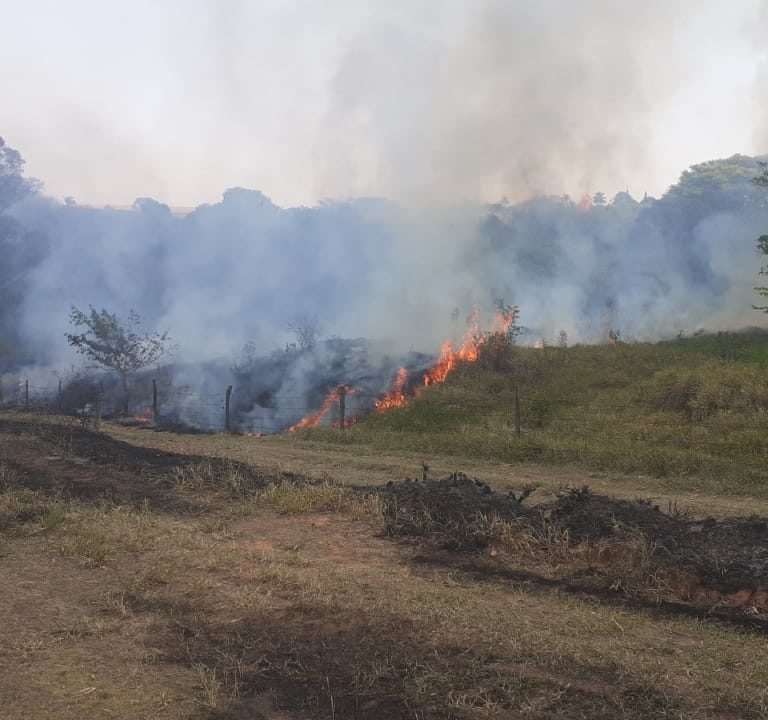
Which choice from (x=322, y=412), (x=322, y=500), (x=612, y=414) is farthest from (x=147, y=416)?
(x=322, y=500)

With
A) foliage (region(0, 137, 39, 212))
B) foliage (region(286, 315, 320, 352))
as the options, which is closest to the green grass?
foliage (region(286, 315, 320, 352))

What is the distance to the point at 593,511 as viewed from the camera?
770cm

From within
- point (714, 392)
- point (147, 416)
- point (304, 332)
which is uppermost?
point (304, 332)

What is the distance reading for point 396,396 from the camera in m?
22.0

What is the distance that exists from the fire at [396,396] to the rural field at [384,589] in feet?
23.9

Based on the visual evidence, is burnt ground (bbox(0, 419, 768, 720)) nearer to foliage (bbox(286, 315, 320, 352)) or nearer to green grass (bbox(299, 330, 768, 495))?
green grass (bbox(299, 330, 768, 495))

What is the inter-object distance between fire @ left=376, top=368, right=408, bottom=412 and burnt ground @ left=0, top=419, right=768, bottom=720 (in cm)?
1119

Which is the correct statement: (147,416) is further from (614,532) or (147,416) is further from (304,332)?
(614,532)

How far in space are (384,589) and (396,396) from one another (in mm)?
15843

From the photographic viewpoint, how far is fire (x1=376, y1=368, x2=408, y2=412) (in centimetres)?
2076

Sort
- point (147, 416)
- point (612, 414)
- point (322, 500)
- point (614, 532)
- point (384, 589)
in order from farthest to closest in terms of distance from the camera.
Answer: point (147, 416) → point (612, 414) → point (322, 500) → point (614, 532) → point (384, 589)

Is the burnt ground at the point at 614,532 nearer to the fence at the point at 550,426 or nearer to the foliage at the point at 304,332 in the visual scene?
the fence at the point at 550,426

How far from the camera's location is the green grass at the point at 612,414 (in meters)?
12.9

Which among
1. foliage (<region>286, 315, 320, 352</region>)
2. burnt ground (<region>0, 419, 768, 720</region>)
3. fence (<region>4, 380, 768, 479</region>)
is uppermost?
foliage (<region>286, 315, 320, 352</region>)
